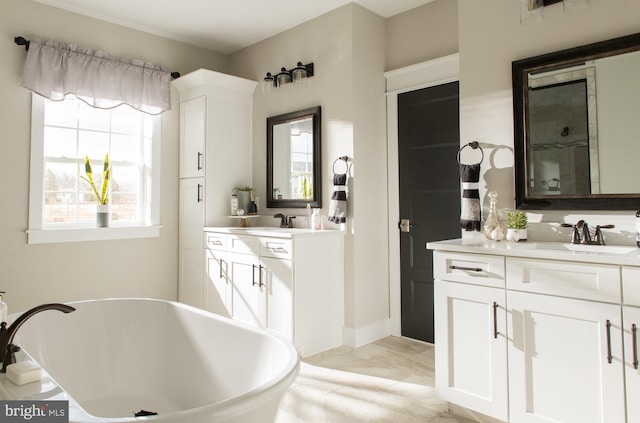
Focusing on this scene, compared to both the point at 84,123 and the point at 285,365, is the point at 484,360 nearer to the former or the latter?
the point at 285,365

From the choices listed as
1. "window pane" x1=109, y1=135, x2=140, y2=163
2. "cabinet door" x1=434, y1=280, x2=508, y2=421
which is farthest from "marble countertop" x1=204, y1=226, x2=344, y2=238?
"cabinet door" x1=434, y1=280, x2=508, y2=421

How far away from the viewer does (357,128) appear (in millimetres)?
3568

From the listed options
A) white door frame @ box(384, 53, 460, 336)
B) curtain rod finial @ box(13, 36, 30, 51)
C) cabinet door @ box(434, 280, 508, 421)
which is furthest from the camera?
white door frame @ box(384, 53, 460, 336)

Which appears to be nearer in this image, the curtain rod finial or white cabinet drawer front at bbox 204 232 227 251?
the curtain rod finial

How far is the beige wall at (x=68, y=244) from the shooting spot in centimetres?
338

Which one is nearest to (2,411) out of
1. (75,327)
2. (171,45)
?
(75,327)

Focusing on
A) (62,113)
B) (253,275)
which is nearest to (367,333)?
(253,275)

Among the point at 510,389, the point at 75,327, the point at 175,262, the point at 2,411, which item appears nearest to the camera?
the point at 2,411

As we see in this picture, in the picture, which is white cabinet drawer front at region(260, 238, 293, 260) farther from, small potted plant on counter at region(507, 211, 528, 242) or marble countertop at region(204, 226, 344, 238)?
small potted plant on counter at region(507, 211, 528, 242)

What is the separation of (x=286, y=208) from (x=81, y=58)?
7.07 ft

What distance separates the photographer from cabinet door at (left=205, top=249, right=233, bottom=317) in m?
3.78

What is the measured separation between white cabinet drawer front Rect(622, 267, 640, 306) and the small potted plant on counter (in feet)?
2.15

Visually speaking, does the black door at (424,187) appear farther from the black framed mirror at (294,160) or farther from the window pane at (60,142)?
the window pane at (60,142)

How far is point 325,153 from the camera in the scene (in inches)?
147
